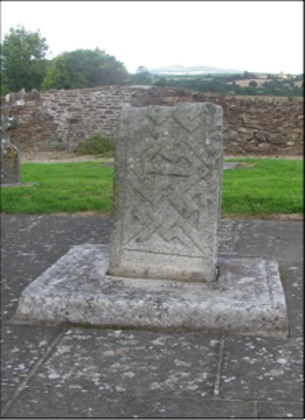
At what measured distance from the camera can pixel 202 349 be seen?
10.3 ft

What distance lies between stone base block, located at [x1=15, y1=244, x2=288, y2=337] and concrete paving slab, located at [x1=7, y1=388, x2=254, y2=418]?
0.78 meters

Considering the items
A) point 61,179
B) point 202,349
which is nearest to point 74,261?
point 202,349

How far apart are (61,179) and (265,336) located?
6.45 m

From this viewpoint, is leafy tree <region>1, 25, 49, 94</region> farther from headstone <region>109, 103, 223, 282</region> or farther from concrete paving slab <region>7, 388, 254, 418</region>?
concrete paving slab <region>7, 388, 254, 418</region>

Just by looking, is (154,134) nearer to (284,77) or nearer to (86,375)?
(284,77)

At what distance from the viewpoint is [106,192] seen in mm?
7652

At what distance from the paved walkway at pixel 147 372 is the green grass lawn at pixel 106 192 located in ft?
9.17

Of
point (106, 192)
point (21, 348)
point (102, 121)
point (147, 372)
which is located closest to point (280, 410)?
point (147, 372)

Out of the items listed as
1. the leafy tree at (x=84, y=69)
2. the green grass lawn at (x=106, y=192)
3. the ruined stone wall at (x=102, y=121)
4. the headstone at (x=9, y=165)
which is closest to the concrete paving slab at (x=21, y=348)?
the green grass lawn at (x=106, y=192)

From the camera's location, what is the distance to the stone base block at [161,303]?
3336 mm

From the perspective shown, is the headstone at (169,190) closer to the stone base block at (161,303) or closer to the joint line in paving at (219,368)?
the stone base block at (161,303)

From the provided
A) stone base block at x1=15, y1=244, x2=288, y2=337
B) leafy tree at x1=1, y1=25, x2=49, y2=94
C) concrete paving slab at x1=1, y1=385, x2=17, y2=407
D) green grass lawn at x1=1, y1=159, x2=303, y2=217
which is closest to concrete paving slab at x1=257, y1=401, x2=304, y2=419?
stone base block at x1=15, y1=244, x2=288, y2=337

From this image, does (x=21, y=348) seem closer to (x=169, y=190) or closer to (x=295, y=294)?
(x=169, y=190)

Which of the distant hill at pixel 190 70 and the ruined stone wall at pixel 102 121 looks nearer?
the distant hill at pixel 190 70
